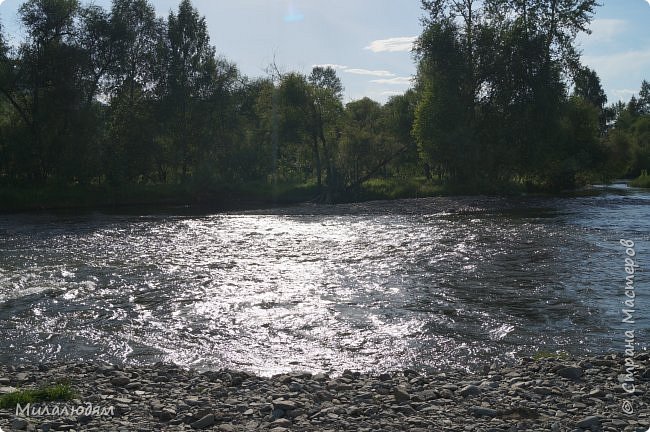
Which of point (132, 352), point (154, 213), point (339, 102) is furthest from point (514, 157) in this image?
point (132, 352)

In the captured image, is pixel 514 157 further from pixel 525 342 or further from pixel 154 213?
pixel 525 342

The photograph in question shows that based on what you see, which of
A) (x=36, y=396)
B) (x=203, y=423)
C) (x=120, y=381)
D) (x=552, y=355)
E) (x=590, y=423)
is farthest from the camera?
(x=552, y=355)

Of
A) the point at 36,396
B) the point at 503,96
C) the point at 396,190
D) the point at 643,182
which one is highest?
the point at 503,96

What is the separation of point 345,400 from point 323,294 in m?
7.93

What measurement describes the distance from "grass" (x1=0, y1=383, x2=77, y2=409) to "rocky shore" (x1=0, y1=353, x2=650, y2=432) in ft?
0.50

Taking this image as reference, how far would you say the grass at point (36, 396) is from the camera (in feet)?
25.6

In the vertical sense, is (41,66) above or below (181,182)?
above

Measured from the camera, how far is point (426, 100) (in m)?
53.1

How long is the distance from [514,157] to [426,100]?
10.2 meters

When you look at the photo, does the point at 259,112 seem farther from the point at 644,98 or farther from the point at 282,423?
the point at 644,98

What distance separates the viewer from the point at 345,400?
7988mm

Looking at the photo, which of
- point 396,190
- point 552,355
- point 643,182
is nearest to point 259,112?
point 396,190

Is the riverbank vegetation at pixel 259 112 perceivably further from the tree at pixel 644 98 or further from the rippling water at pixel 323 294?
the tree at pixel 644 98

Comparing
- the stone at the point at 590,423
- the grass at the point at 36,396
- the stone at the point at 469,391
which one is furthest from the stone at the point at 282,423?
the stone at the point at 590,423
